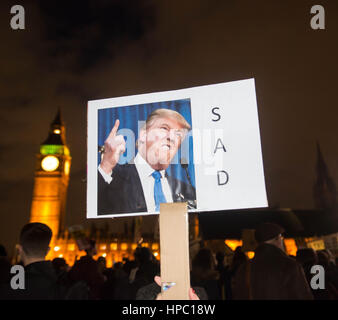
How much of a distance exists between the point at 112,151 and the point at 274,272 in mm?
2316

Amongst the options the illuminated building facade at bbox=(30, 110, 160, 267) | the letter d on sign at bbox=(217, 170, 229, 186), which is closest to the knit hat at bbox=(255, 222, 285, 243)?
the letter d on sign at bbox=(217, 170, 229, 186)

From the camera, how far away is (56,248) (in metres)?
70.2

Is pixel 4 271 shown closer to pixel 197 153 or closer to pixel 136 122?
pixel 136 122

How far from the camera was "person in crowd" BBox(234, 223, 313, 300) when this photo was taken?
3.22 meters

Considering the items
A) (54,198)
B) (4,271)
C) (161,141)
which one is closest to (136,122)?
(161,141)

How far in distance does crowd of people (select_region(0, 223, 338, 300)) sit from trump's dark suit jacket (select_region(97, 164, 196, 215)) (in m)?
0.81

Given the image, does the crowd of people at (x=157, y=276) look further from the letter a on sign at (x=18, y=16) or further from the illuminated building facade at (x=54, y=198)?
the illuminated building facade at (x=54, y=198)

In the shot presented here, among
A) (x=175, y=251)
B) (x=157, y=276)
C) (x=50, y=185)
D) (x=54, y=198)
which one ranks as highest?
(x=50, y=185)

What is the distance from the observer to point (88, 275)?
478 centimetres

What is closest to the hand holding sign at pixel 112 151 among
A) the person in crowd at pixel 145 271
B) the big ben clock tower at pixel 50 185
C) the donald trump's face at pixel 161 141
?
the donald trump's face at pixel 161 141

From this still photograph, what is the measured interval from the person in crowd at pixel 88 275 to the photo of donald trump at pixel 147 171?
155 cm

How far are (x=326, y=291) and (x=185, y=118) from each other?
2819 millimetres

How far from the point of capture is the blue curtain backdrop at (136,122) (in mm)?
3469

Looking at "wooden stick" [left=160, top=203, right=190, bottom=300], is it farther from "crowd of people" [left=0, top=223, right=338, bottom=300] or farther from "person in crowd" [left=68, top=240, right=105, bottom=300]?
"person in crowd" [left=68, top=240, right=105, bottom=300]
